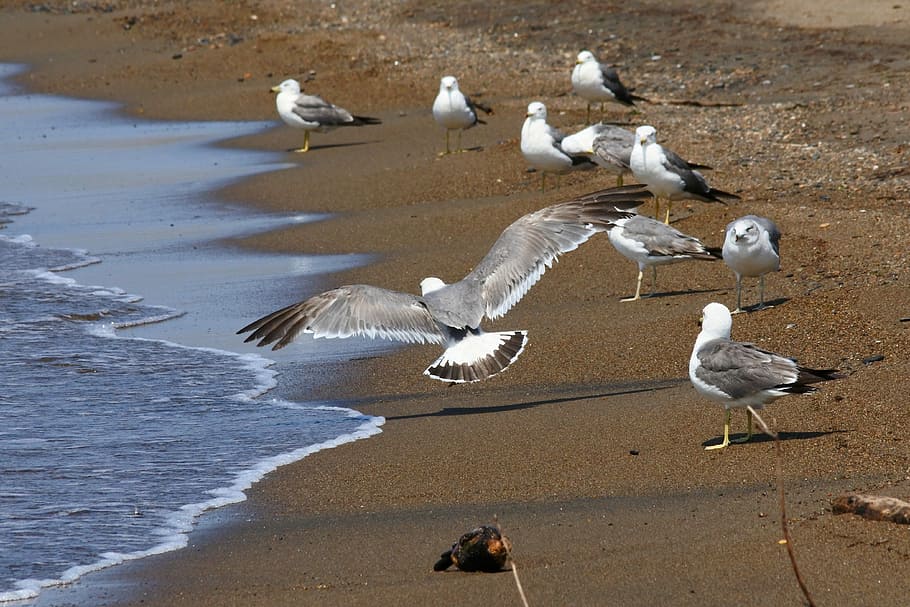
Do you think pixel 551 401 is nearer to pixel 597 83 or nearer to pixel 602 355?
pixel 602 355

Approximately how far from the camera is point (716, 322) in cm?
725

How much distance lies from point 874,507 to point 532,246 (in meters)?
3.90

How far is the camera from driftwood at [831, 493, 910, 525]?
5.24m

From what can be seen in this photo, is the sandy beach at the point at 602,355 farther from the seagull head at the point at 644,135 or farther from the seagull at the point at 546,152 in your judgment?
the seagull head at the point at 644,135

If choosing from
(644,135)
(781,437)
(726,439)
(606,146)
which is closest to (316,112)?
(606,146)

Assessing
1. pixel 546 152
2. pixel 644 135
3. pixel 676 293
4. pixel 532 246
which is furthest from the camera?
pixel 546 152

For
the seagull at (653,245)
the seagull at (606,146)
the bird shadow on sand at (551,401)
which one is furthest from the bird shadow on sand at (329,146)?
the bird shadow on sand at (551,401)

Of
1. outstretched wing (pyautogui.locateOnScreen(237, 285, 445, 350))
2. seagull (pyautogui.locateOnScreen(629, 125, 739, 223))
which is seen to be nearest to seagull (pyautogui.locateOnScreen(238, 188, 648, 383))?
outstretched wing (pyautogui.locateOnScreen(237, 285, 445, 350))

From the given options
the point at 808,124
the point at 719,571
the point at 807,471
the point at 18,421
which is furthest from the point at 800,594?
the point at 808,124

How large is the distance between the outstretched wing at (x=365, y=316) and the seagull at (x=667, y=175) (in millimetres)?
3687

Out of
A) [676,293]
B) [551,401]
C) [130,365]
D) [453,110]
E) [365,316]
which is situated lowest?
[130,365]

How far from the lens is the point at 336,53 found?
22328 millimetres

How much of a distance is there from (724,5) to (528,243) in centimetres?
1496

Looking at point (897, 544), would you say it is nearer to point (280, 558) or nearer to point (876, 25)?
point (280, 558)
